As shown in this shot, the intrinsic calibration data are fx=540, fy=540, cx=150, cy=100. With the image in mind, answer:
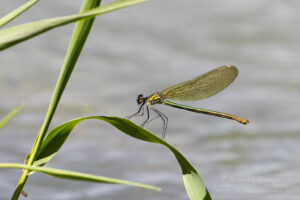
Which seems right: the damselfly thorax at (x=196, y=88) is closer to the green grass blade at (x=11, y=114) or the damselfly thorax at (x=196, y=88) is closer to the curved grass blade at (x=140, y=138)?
the curved grass blade at (x=140, y=138)

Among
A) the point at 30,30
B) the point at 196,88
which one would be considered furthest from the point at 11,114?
the point at 196,88

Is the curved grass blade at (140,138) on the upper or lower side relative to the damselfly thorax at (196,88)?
lower

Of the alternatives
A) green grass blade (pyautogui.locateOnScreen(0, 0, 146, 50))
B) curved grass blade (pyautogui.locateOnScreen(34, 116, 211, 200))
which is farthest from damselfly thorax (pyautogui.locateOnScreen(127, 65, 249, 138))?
green grass blade (pyautogui.locateOnScreen(0, 0, 146, 50))

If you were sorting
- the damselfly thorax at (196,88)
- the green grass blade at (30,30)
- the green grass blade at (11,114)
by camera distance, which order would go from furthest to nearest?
1. the damselfly thorax at (196,88)
2. the green grass blade at (11,114)
3. the green grass blade at (30,30)

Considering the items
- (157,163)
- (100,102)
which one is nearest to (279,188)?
(157,163)

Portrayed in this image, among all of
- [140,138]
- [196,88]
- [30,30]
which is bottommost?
[140,138]

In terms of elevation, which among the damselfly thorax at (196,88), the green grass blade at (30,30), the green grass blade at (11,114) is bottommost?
the green grass blade at (11,114)

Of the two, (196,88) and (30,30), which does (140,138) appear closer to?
(30,30)

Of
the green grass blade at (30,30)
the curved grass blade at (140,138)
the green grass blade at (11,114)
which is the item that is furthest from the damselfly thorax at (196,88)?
the green grass blade at (30,30)
